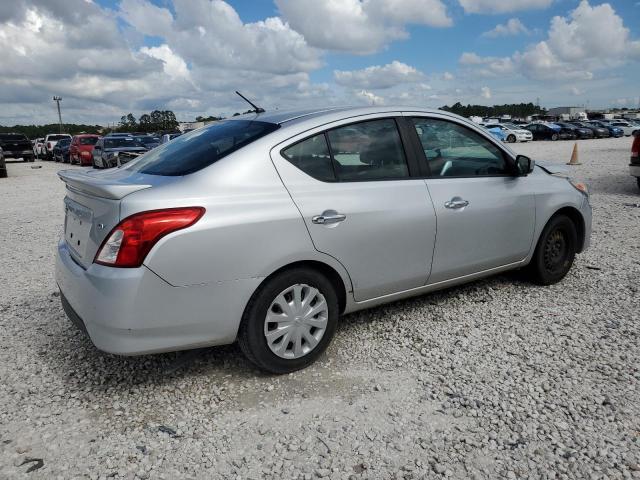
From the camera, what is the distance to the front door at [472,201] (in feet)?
12.2

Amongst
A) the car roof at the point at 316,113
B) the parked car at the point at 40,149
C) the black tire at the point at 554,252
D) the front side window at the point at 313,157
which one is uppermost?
the car roof at the point at 316,113

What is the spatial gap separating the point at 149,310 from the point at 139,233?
0.41m

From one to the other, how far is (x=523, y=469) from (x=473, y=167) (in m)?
2.34

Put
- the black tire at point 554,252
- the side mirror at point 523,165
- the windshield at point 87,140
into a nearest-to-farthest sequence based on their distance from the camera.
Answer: the side mirror at point 523,165
the black tire at point 554,252
the windshield at point 87,140

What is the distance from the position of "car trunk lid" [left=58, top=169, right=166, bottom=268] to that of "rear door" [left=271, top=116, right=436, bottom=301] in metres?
0.88

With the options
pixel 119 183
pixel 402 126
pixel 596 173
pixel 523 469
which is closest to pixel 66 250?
pixel 119 183

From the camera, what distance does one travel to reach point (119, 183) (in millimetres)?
2881

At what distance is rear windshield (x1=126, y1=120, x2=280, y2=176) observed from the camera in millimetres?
3080

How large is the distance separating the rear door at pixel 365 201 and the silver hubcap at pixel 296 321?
0.29 m

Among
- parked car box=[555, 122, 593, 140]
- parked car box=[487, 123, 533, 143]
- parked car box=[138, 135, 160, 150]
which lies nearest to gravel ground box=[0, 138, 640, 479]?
parked car box=[138, 135, 160, 150]

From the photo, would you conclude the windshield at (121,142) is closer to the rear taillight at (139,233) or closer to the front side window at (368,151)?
the front side window at (368,151)

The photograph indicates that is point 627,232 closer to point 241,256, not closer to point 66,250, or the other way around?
point 241,256

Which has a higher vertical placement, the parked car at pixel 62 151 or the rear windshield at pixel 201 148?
the rear windshield at pixel 201 148

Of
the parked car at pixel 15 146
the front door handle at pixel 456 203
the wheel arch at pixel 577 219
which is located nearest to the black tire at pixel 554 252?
the wheel arch at pixel 577 219
